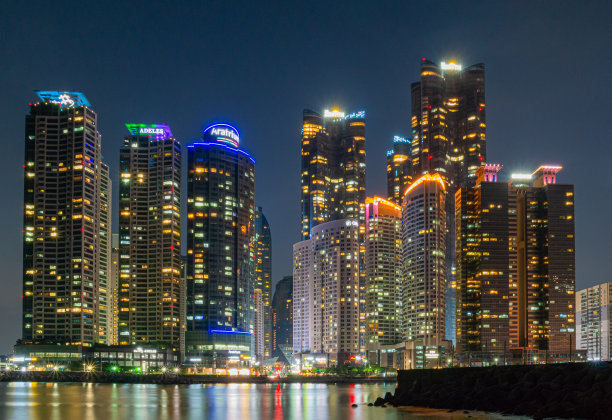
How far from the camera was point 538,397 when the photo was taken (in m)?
57.4

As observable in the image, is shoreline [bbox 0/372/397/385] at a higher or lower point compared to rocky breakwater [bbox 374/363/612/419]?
lower

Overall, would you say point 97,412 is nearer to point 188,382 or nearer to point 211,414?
point 211,414

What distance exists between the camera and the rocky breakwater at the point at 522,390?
2012 inches

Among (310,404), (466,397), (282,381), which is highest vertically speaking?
(466,397)

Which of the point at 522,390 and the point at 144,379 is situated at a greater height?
the point at 522,390

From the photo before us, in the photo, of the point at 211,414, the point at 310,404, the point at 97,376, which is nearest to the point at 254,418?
the point at 211,414

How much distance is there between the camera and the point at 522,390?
6044cm

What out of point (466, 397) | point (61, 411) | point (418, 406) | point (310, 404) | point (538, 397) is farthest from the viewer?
point (310, 404)

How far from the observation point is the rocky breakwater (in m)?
51.1

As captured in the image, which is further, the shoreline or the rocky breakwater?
the shoreline

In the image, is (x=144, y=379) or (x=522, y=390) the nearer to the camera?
(x=522, y=390)

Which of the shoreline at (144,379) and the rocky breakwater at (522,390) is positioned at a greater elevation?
the rocky breakwater at (522,390)

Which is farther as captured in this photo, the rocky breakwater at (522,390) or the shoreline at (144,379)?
the shoreline at (144,379)

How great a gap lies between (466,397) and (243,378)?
13038 cm
